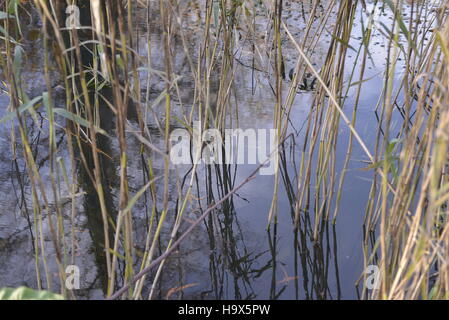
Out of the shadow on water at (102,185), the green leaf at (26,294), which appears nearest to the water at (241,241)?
the shadow on water at (102,185)

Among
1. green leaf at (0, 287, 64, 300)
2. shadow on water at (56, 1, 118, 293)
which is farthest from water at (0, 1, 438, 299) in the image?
green leaf at (0, 287, 64, 300)

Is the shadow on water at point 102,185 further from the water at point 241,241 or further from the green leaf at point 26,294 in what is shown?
the green leaf at point 26,294

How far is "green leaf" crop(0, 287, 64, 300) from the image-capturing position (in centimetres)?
83

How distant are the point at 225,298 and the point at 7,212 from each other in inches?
30.1

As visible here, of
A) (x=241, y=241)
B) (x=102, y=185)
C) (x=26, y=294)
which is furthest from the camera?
(x=102, y=185)

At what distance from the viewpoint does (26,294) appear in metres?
0.86

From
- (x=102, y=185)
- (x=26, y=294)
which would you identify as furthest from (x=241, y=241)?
(x=26, y=294)

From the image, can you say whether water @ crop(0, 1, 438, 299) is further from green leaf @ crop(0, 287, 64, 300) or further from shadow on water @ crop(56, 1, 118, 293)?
green leaf @ crop(0, 287, 64, 300)

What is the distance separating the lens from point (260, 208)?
69.4 inches

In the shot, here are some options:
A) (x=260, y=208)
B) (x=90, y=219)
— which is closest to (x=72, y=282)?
(x=90, y=219)

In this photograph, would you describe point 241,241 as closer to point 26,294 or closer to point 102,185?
point 102,185

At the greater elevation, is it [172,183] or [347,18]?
[347,18]

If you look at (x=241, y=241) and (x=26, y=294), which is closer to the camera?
(x=26, y=294)
